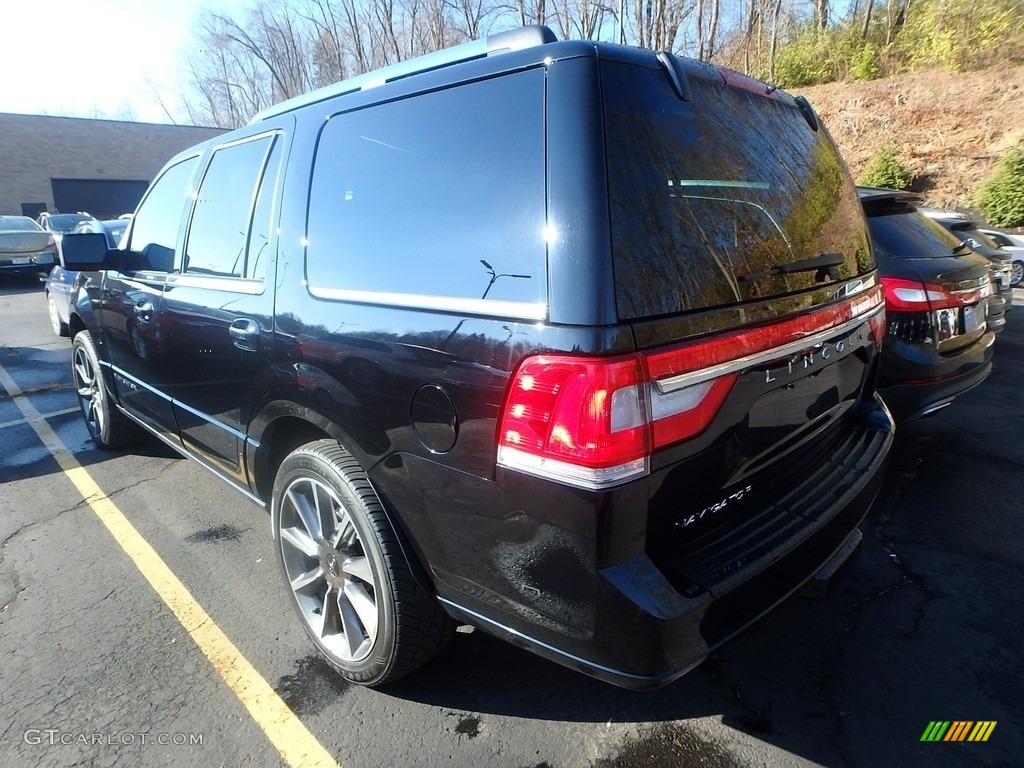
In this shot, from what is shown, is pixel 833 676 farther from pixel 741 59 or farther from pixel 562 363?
pixel 741 59

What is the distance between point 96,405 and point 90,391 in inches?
6.0

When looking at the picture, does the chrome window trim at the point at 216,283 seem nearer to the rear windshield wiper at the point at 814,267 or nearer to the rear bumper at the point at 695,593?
the rear bumper at the point at 695,593

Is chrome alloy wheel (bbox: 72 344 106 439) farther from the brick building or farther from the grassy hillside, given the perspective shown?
the brick building

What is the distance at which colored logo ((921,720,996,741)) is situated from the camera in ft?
6.75

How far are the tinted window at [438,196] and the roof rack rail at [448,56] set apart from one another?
0.38 ft

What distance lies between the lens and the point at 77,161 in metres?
33.5

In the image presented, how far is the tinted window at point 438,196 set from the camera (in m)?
1.69

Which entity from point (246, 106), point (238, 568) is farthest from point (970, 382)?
point (246, 106)

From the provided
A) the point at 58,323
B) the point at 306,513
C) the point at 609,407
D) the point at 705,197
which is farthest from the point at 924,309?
the point at 58,323

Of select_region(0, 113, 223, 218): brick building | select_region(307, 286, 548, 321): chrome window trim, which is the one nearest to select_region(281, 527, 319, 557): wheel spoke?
select_region(307, 286, 548, 321): chrome window trim

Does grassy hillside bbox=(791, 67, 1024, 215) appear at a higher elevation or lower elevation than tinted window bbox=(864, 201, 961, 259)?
higher

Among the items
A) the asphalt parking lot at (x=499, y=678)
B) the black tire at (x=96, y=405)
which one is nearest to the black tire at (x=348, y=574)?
the asphalt parking lot at (x=499, y=678)

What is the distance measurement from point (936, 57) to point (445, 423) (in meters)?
21.5

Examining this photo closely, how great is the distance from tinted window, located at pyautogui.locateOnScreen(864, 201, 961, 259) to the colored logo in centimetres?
265
